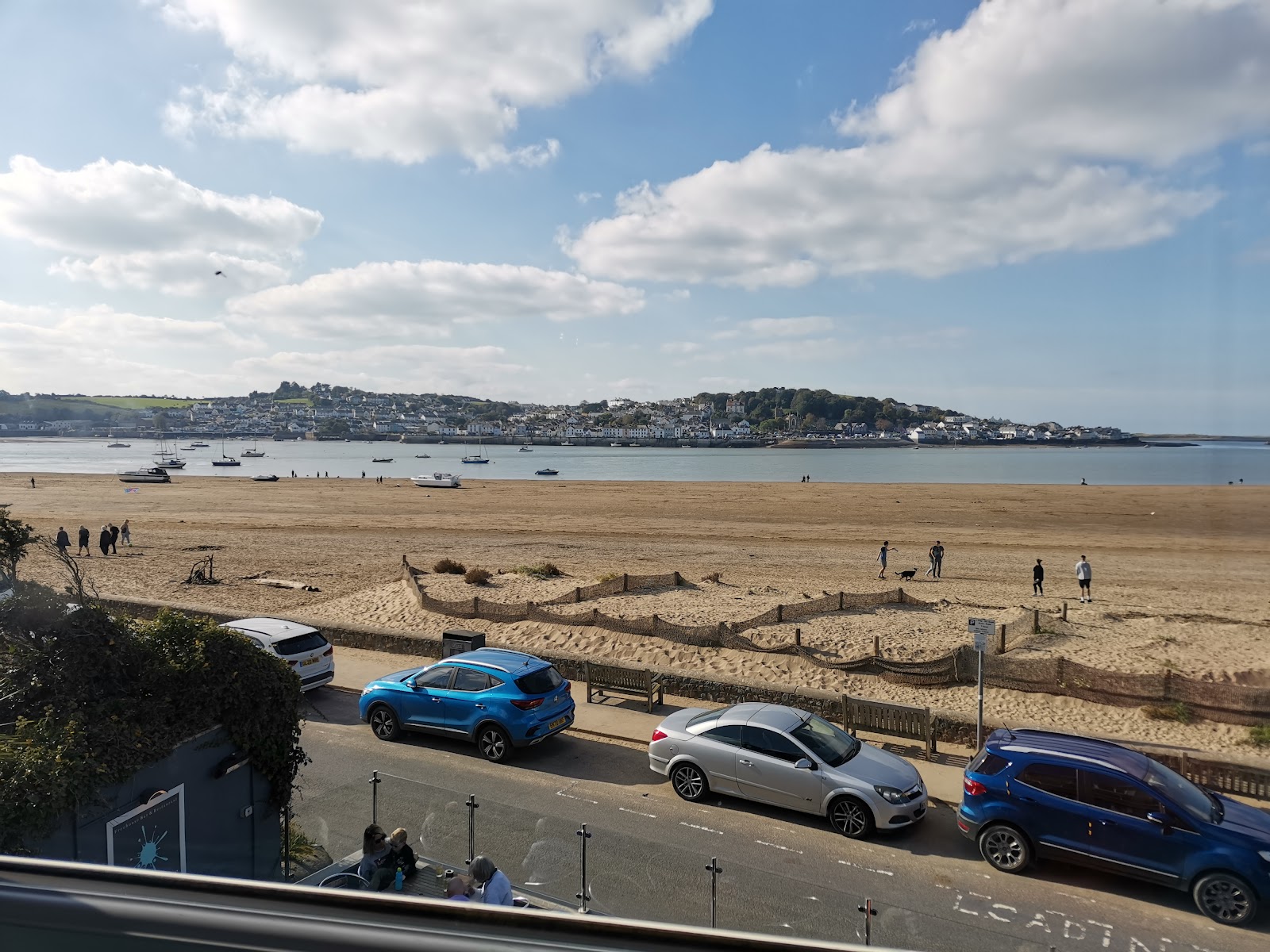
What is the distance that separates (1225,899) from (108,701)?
10.8 m

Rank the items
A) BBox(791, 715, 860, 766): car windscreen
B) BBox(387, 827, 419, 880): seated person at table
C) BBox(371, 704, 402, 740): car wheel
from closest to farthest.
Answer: BBox(387, 827, 419, 880): seated person at table
BBox(791, 715, 860, 766): car windscreen
BBox(371, 704, 402, 740): car wheel

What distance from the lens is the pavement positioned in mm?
12019

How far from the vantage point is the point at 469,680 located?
13.1 m

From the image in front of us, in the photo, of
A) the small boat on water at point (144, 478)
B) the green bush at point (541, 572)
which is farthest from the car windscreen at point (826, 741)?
the small boat on water at point (144, 478)

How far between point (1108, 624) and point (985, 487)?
234 ft

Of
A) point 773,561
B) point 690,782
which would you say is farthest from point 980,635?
point 773,561

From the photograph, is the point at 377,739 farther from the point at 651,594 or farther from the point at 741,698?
the point at 651,594

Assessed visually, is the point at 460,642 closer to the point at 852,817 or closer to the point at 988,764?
the point at 852,817

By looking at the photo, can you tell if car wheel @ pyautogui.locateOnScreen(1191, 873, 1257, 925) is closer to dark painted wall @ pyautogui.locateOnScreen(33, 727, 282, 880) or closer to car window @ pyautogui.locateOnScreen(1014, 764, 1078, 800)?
car window @ pyautogui.locateOnScreen(1014, 764, 1078, 800)

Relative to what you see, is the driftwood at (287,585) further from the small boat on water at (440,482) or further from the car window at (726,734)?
the small boat on water at (440,482)

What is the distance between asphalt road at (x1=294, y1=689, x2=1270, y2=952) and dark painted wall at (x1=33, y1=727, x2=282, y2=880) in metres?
1.63

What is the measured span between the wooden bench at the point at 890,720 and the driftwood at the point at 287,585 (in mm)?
19957

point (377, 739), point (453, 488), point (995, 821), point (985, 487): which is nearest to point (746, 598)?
point (377, 739)

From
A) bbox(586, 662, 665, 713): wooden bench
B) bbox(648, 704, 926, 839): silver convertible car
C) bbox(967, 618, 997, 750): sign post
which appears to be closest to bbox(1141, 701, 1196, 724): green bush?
bbox(967, 618, 997, 750): sign post
